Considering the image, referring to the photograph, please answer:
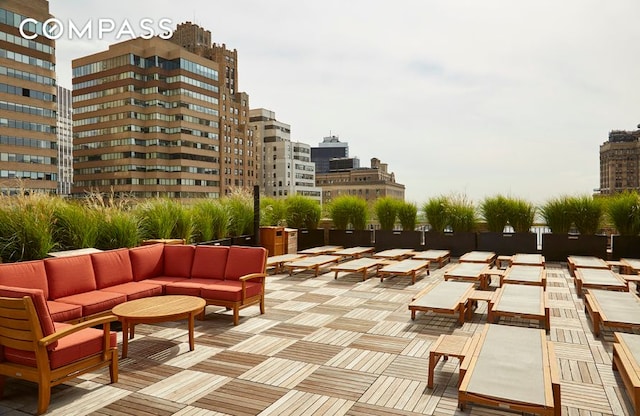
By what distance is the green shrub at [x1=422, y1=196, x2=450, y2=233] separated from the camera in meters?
11.4

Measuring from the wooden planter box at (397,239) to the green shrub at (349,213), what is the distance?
582mm

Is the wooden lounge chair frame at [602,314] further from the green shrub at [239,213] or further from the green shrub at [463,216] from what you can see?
the green shrub at [239,213]

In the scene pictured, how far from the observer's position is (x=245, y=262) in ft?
19.5

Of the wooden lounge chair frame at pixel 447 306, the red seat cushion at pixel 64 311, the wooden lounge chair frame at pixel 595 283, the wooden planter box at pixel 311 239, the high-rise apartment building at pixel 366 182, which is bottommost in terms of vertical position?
the wooden lounge chair frame at pixel 447 306

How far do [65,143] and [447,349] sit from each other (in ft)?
544

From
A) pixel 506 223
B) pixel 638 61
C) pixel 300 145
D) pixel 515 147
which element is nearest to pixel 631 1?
pixel 638 61

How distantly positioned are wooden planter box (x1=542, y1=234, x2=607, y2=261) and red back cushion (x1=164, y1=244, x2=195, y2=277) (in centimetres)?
824

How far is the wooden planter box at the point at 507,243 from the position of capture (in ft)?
35.2

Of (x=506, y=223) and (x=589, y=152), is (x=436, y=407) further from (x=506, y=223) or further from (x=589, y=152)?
(x=589, y=152)

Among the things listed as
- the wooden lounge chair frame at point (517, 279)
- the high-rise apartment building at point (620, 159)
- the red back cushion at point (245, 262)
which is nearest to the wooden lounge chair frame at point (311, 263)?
the red back cushion at point (245, 262)

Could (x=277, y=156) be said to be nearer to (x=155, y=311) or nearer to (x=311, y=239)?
(x=311, y=239)

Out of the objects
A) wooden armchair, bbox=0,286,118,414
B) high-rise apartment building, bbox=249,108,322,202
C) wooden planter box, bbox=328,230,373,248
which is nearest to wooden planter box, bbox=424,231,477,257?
wooden planter box, bbox=328,230,373,248

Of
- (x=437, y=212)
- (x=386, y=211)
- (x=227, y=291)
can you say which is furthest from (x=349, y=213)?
(x=227, y=291)

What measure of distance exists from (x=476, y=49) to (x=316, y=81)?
5344 mm
